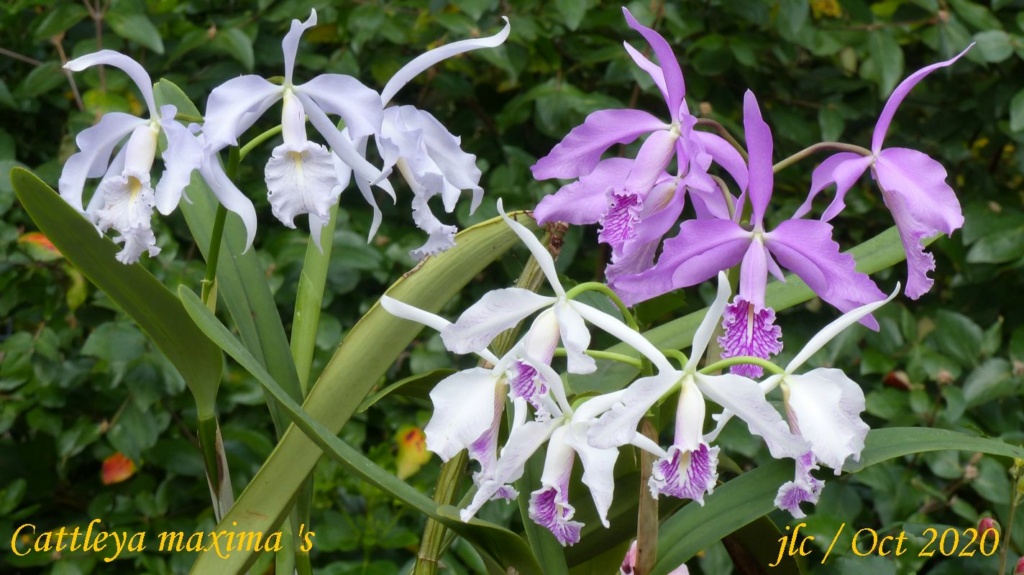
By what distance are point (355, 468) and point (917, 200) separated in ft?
1.18

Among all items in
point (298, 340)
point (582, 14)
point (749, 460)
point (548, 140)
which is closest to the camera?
point (298, 340)

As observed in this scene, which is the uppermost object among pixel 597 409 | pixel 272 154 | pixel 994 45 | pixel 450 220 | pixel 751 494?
pixel 272 154

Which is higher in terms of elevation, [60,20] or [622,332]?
[622,332]

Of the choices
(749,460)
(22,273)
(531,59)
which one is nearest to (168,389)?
(22,273)

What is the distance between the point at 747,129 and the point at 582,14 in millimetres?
789

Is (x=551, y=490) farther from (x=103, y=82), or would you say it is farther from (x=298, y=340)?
(x=103, y=82)

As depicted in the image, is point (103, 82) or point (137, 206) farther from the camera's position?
point (103, 82)

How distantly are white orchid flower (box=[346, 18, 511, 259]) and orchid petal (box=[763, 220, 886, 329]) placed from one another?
0.62 ft

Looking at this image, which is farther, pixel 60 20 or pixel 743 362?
pixel 60 20

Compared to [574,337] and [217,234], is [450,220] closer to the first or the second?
[217,234]

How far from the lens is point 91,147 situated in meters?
0.59

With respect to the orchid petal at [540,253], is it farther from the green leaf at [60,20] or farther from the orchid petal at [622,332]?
the green leaf at [60,20]

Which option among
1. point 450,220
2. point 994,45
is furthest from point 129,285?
point 994,45

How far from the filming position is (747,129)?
0.58 meters
